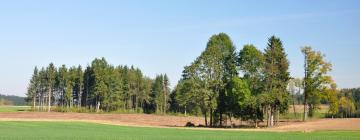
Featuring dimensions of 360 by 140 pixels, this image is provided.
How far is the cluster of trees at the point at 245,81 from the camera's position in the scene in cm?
6738

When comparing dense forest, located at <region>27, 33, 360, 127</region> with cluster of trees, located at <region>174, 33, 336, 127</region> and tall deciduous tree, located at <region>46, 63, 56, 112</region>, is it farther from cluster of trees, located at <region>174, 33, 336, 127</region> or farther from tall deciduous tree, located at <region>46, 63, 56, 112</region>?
tall deciduous tree, located at <region>46, 63, 56, 112</region>

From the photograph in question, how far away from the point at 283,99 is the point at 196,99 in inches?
502

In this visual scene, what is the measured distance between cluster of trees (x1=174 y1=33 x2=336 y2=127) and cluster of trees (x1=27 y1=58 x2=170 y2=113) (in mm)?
66235

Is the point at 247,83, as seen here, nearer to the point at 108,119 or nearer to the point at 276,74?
the point at 276,74

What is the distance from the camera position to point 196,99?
71125mm

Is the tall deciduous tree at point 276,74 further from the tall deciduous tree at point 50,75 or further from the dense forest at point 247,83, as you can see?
the tall deciduous tree at point 50,75

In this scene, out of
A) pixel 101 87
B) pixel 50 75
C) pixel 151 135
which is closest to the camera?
pixel 151 135

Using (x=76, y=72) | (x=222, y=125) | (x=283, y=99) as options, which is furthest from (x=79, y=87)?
(x=283, y=99)

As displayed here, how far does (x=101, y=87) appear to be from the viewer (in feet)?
441

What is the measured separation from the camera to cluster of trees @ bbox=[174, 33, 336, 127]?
67375 millimetres

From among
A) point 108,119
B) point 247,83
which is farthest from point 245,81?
point 108,119

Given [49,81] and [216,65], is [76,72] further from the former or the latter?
[216,65]

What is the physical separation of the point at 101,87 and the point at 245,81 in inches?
2908

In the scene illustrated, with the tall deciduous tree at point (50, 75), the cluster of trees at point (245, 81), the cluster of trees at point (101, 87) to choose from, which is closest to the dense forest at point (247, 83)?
the cluster of trees at point (245, 81)
